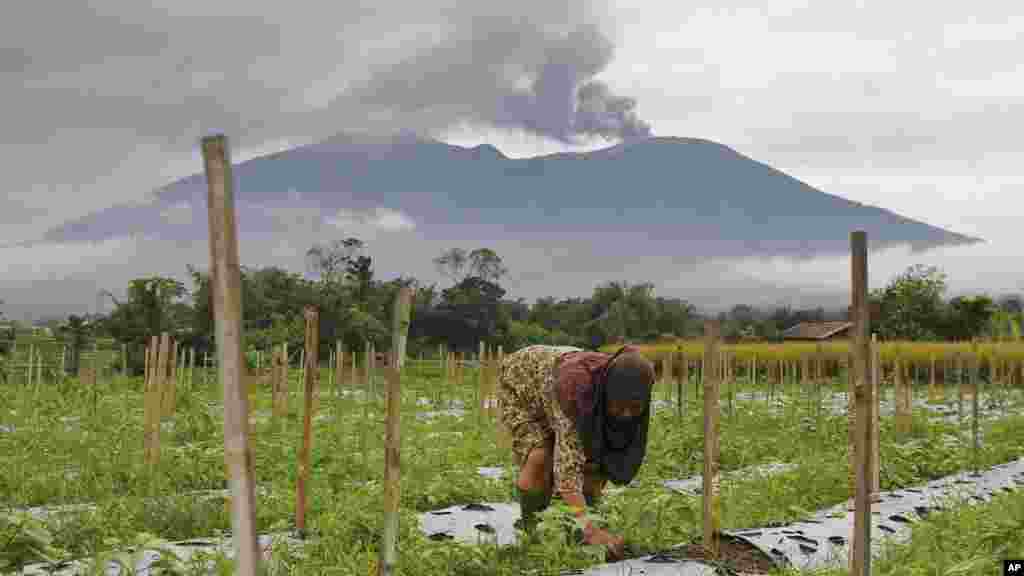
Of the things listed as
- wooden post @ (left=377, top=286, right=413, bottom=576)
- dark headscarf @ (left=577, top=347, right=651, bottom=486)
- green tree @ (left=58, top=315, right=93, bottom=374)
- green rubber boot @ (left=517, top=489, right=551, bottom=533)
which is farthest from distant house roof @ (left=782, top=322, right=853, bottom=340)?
wooden post @ (left=377, top=286, right=413, bottom=576)

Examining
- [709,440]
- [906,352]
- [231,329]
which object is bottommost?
[906,352]

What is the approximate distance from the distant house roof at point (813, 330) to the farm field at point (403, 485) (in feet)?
130

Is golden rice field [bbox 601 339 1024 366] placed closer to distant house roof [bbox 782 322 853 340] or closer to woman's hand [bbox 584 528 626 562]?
woman's hand [bbox 584 528 626 562]

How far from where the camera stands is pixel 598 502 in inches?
169

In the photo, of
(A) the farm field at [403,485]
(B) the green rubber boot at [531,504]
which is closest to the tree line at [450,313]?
(A) the farm field at [403,485]

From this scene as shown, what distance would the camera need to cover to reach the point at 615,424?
156 inches

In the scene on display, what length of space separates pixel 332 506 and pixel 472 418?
22.3 feet

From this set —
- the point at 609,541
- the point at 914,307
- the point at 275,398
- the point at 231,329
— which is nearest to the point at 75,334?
the point at 275,398

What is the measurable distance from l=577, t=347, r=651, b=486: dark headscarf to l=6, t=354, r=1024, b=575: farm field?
0.31 metres

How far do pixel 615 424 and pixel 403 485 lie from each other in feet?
7.09

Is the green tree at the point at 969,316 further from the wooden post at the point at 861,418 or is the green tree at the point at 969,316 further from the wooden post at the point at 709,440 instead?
the wooden post at the point at 861,418

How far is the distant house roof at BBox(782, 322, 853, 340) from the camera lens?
4875cm

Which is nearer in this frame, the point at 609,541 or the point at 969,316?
the point at 609,541

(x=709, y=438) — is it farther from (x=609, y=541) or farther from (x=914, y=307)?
(x=914, y=307)
